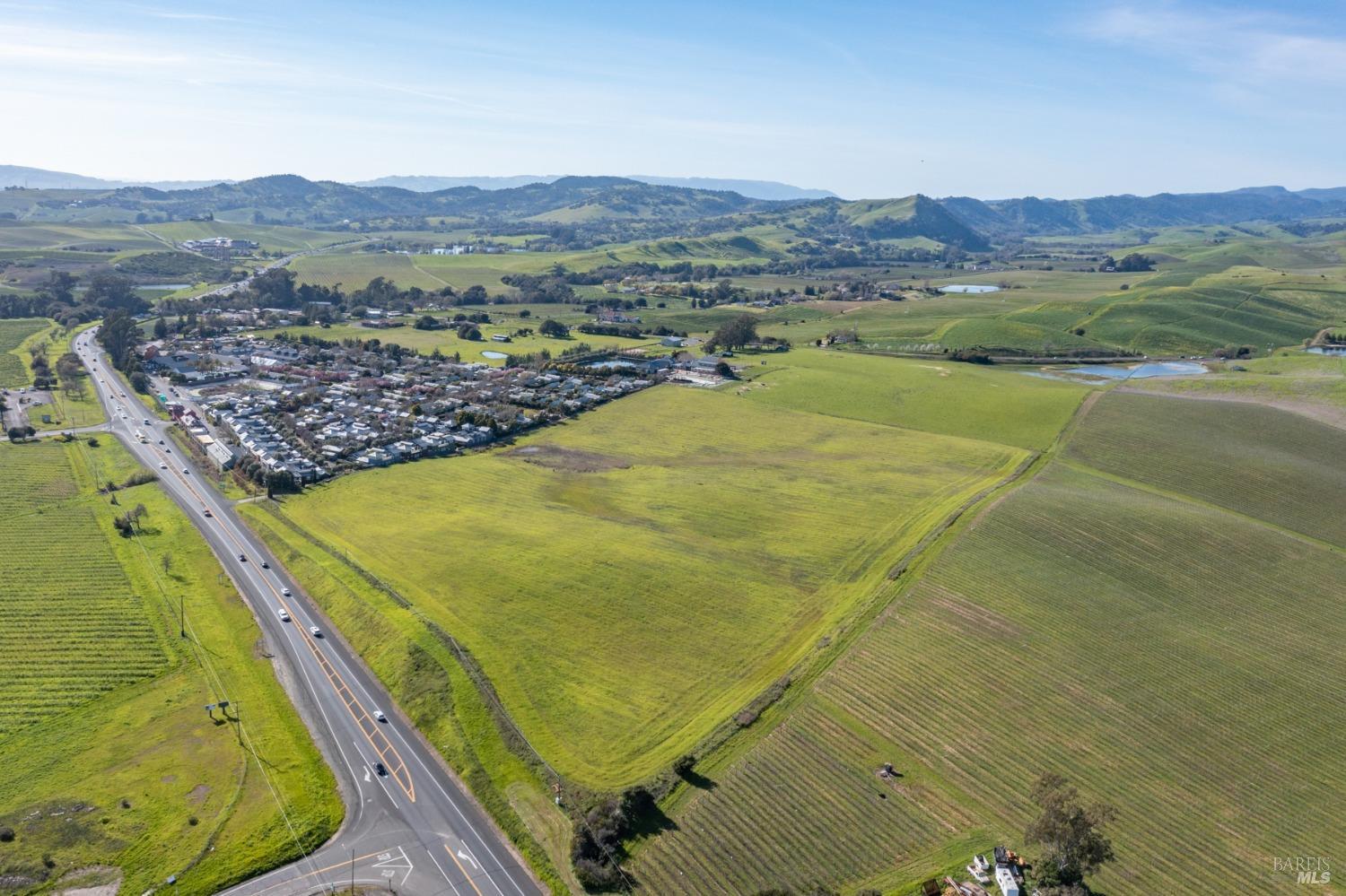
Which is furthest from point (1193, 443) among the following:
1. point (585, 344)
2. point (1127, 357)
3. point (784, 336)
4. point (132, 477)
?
point (132, 477)

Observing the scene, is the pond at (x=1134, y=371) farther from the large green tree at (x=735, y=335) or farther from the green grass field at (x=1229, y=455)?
the large green tree at (x=735, y=335)

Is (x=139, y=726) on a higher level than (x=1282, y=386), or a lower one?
lower

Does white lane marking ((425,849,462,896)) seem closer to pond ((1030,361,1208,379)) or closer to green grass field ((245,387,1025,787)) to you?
green grass field ((245,387,1025,787))

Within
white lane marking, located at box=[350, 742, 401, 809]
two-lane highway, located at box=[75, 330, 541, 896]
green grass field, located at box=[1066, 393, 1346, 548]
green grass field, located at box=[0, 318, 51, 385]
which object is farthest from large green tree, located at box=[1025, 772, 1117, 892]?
green grass field, located at box=[0, 318, 51, 385]

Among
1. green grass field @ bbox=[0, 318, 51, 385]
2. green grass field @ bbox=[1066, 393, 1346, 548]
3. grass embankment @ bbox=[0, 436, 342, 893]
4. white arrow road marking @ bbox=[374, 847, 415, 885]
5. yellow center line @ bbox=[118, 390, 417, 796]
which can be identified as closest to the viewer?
white arrow road marking @ bbox=[374, 847, 415, 885]

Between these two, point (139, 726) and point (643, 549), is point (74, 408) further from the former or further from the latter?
point (643, 549)

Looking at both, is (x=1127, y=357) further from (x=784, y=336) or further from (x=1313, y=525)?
(x=1313, y=525)

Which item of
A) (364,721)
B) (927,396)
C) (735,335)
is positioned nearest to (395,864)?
(364,721)
